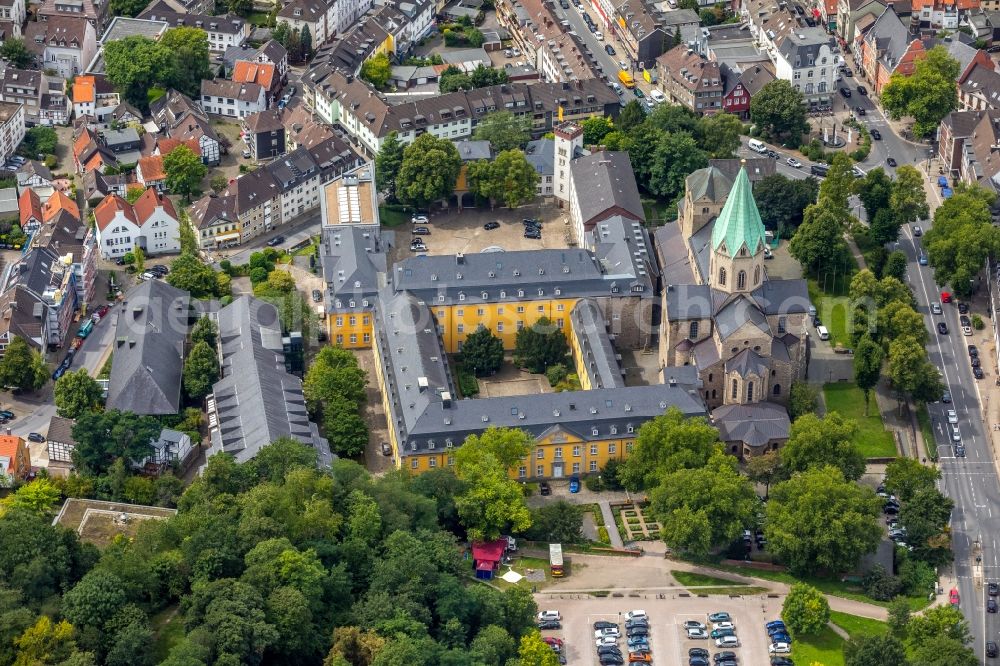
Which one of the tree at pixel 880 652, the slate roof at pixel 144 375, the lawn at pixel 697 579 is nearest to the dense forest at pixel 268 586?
the lawn at pixel 697 579

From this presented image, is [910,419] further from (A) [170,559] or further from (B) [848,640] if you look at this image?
(A) [170,559]

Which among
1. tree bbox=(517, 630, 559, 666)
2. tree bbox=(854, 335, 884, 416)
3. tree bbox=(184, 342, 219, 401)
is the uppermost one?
tree bbox=(184, 342, 219, 401)

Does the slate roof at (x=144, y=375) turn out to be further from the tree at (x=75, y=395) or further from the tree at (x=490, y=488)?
the tree at (x=490, y=488)

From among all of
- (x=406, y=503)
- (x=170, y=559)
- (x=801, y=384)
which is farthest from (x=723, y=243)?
(x=170, y=559)

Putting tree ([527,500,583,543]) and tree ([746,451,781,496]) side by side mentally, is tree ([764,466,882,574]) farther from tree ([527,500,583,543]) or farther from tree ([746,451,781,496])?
tree ([527,500,583,543])

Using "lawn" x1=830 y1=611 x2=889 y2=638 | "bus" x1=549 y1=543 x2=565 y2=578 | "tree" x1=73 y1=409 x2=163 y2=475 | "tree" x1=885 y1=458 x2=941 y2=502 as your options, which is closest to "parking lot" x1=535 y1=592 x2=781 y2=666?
"bus" x1=549 y1=543 x2=565 y2=578
